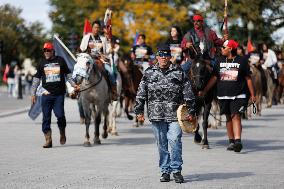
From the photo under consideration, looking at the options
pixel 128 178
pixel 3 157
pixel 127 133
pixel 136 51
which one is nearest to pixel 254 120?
pixel 136 51

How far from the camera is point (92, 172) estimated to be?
13.3 m

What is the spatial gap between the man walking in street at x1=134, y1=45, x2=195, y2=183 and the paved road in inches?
13.0

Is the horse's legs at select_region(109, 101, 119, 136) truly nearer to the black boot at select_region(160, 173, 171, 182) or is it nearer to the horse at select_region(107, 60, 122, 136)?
the horse at select_region(107, 60, 122, 136)

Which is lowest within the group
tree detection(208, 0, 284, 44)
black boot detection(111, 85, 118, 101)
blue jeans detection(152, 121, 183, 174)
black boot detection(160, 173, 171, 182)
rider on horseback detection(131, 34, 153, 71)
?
black boot detection(160, 173, 171, 182)

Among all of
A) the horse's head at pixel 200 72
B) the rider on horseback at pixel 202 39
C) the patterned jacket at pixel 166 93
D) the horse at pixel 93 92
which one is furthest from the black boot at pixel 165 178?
the horse at pixel 93 92

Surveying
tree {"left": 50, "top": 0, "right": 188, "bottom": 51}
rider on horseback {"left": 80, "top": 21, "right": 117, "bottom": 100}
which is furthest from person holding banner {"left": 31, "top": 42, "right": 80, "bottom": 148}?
tree {"left": 50, "top": 0, "right": 188, "bottom": 51}

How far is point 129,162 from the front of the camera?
14719 millimetres

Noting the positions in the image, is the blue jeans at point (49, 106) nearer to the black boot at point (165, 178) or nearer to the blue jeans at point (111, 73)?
the blue jeans at point (111, 73)

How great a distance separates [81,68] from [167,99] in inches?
236

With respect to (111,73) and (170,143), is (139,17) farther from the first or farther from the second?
(170,143)

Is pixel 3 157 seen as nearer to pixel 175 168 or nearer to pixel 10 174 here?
pixel 10 174

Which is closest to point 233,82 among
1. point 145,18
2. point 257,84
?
point 257,84

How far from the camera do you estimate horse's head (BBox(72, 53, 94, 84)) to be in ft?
58.8

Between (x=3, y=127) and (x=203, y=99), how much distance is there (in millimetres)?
8143
